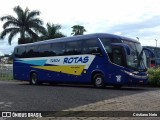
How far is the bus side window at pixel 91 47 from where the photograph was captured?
2091cm

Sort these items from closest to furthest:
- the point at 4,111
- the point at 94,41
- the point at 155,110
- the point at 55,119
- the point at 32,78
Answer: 1. the point at 55,119
2. the point at 155,110
3. the point at 4,111
4. the point at 94,41
5. the point at 32,78

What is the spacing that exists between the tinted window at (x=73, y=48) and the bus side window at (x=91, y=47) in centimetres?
52

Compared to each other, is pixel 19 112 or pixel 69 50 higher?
pixel 69 50

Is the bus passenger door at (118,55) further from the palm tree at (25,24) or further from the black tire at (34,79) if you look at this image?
the palm tree at (25,24)

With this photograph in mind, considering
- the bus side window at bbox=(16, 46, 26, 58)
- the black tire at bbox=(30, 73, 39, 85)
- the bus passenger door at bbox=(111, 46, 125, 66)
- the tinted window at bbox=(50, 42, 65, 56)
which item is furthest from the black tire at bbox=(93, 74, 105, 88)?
the bus side window at bbox=(16, 46, 26, 58)

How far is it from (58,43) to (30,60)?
384 centimetres

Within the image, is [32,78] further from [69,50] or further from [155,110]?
[155,110]

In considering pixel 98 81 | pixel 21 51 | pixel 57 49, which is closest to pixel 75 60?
pixel 57 49

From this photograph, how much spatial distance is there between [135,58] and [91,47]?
8.77ft

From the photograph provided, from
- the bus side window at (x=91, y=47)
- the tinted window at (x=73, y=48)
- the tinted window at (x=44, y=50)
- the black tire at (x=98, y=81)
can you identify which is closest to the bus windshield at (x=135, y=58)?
the bus side window at (x=91, y=47)

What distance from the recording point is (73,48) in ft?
74.8

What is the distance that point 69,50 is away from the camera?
2316 centimetres

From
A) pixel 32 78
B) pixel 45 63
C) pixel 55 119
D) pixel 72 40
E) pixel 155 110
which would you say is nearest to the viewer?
pixel 55 119

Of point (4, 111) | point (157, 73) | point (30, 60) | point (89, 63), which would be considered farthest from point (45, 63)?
point (4, 111)
